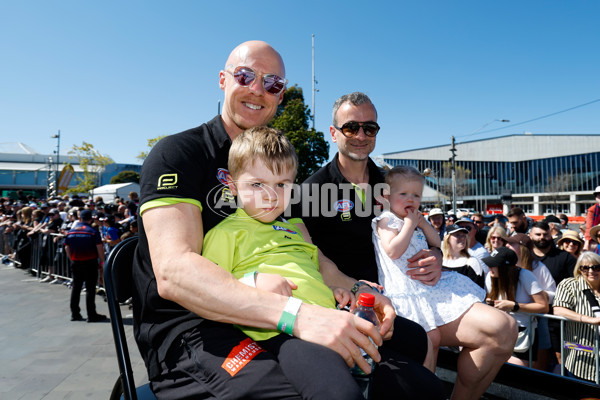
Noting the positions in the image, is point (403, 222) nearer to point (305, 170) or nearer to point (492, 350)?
point (492, 350)

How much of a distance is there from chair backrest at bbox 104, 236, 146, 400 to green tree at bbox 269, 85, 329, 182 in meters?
20.0

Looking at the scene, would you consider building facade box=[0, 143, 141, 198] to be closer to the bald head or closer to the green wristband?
the bald head

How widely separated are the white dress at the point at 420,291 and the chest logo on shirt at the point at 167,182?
1546mm

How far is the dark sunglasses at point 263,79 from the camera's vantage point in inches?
83.4

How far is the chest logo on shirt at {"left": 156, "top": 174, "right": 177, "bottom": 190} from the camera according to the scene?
1.57m

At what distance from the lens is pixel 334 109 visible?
3121 mm

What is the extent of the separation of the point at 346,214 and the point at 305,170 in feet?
65.2

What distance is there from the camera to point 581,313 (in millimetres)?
4250

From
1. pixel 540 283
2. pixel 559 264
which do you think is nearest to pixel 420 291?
pixel 540 283

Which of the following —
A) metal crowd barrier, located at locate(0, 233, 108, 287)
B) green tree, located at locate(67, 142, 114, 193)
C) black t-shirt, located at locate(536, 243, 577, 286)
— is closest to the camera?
black t-shirt, located at locate(536, 243, 577, 286)

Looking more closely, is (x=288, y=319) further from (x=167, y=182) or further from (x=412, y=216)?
(x=412, y=216)

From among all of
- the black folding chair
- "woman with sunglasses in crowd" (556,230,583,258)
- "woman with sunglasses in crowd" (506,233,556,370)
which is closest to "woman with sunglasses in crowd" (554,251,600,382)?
"woman with sunglasses in crowd" (506,233,556,370)

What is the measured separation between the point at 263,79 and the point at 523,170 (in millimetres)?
88355


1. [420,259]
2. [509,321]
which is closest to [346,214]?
[420,259]
